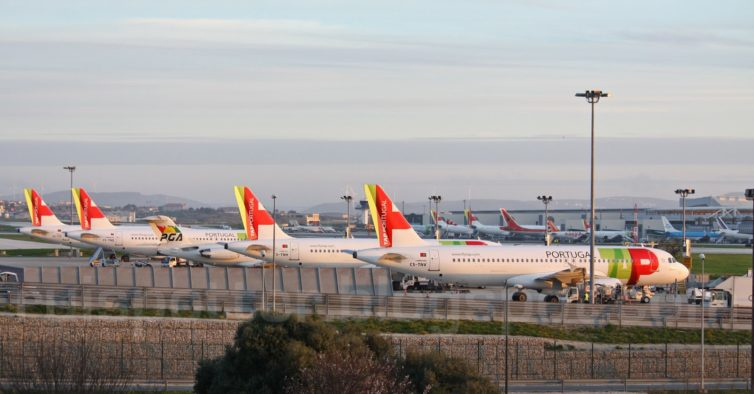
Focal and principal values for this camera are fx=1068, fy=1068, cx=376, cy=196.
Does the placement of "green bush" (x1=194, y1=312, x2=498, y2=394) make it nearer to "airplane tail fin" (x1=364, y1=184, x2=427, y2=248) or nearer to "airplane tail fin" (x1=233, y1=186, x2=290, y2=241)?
"airplane tail fin" (x1=364, y1=184, x2=427, y2=248)

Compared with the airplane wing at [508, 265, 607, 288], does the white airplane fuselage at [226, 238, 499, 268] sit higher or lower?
higher

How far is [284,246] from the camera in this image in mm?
80562

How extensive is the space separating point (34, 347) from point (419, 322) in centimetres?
2066

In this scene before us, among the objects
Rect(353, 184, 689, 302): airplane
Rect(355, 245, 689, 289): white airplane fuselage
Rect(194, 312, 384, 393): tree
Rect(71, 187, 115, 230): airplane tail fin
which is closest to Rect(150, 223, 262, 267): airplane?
Rect(71, 187, 115, 230): airplane tail fin

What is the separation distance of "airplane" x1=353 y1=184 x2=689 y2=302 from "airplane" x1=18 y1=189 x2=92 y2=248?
45937mm

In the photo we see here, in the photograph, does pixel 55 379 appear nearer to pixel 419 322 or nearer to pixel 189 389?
pixel 189 389

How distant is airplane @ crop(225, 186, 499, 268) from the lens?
3132 inches

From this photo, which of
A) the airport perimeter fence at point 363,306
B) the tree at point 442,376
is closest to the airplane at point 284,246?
the airport perimeter fence at point 363,306

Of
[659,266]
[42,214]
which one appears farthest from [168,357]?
[42,214]

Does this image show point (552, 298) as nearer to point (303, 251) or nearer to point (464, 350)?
point (464, 350)

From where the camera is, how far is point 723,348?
54719 mm

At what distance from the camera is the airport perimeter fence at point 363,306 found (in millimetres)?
59219

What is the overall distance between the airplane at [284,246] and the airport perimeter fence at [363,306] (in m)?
18.6

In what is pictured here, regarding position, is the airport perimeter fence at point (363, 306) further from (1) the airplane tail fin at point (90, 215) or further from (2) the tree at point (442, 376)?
(1) the airplane tail fin at point (90, 215)
